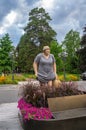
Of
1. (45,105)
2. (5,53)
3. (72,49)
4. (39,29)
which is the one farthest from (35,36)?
(45,105)

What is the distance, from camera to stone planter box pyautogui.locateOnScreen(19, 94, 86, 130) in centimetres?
461

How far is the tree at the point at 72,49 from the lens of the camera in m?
58.8

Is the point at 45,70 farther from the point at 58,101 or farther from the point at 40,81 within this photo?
the point at 58,101

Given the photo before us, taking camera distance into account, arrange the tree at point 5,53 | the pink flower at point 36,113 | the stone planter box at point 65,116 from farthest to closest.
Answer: the tree at point 5,53 < the pink flower at point 36,113 < the stone planter box at point 65,116

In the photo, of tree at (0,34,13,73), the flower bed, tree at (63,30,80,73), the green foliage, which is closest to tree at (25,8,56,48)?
tree at (63,30,80,73)

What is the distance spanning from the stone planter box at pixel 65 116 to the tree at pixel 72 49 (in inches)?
2012

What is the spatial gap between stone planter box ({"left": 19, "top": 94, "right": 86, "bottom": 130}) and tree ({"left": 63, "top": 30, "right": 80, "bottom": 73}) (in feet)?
168

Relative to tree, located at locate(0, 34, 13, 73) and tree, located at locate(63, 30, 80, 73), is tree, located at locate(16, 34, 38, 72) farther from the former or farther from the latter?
tree, located at locate(0, 34, 13, 73)

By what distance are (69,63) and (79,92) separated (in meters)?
53.9

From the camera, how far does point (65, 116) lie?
4.96 m

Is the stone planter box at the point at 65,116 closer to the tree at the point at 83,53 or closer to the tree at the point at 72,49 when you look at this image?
the tree at the point at 83,53

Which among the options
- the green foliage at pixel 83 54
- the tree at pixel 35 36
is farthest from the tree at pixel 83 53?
the tree at pixel 35 36

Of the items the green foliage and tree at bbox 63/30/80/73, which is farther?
tree at bbox 63/30/80/73

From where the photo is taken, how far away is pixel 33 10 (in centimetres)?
6431
